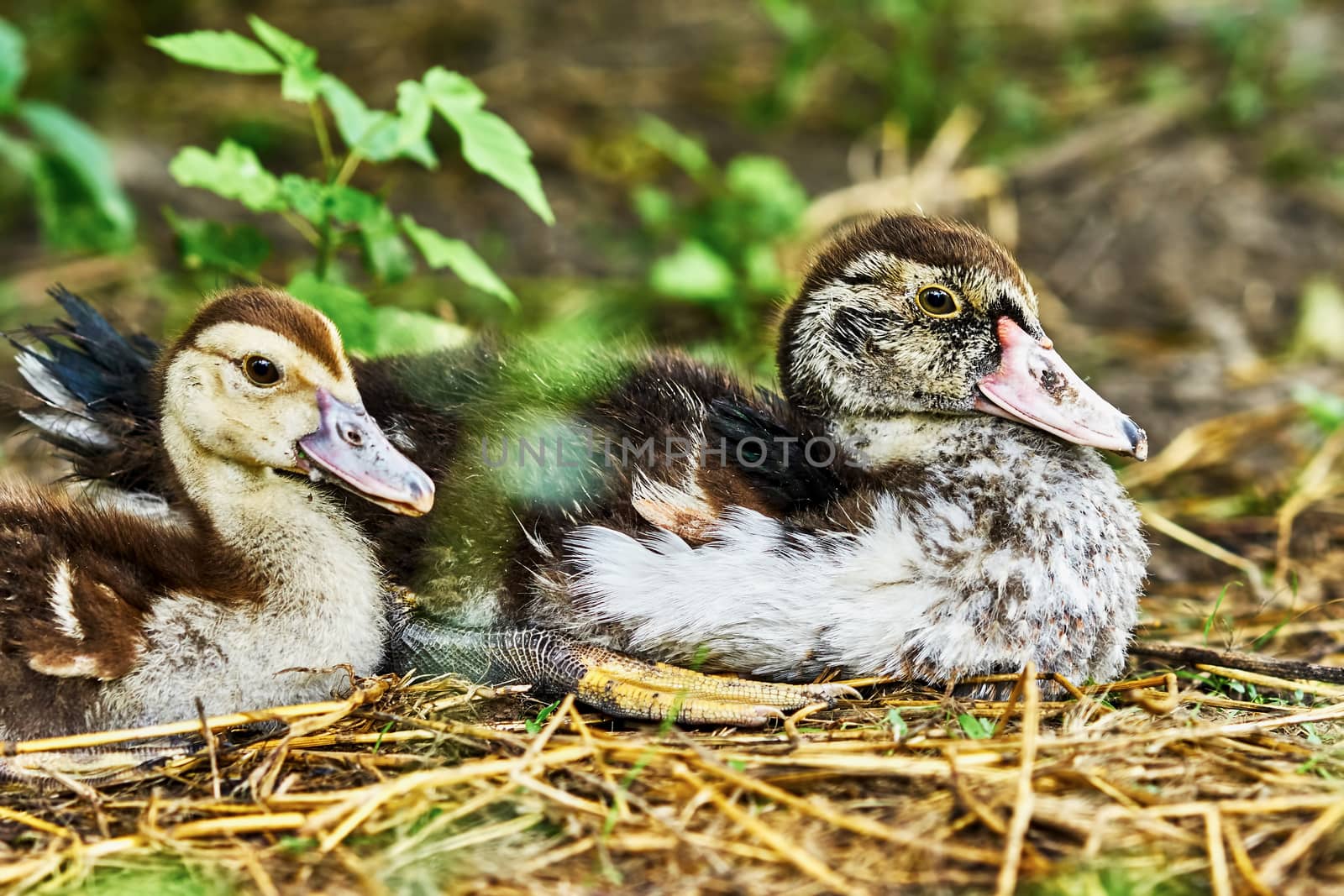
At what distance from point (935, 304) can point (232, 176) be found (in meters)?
1.98

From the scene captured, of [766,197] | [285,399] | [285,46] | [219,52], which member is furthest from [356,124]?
[766,197]

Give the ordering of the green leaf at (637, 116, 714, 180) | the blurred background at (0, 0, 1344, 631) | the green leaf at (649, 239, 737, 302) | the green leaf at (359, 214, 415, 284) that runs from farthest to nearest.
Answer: the green leaf at (637, 116, 714, 180)
the green leaf at (649, 239, 737, 302)
the blurred background at (0, 0, 1344, 631)
the green leaf at (359, 214, 415, 284)

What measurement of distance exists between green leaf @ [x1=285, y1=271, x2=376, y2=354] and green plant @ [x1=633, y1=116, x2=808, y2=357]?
7.13ft

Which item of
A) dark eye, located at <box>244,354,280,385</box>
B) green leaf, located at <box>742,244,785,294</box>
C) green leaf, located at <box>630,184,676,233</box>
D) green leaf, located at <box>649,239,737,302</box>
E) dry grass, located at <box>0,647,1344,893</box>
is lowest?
dry grass, located at <box>0,647,1344,893</box>

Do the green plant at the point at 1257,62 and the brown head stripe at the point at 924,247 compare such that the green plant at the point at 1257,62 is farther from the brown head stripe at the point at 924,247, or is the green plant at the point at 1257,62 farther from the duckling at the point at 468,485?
the duckling at the point at 468,485

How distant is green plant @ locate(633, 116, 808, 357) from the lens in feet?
19.1

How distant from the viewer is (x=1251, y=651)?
357 centimetres

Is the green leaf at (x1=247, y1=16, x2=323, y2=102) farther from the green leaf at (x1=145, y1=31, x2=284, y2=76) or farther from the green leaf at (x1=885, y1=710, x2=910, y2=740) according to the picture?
the green leaf at (x1=885, y1=710, x2=910, y2=740)

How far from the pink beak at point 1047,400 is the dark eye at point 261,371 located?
5.60 ft

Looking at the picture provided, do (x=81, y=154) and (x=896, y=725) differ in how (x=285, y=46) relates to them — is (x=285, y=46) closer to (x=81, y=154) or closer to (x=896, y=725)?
(x=81, y=154)

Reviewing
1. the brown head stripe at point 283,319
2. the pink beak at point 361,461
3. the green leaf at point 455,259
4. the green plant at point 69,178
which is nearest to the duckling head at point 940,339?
the green leaf at point 455,259

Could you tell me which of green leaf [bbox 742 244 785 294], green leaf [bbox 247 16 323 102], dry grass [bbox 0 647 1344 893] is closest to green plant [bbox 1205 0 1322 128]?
green leaf [bbox 742 244 785 294]

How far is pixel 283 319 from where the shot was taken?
3006 mm

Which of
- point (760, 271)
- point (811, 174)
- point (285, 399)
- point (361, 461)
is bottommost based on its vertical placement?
point (361, 461)
